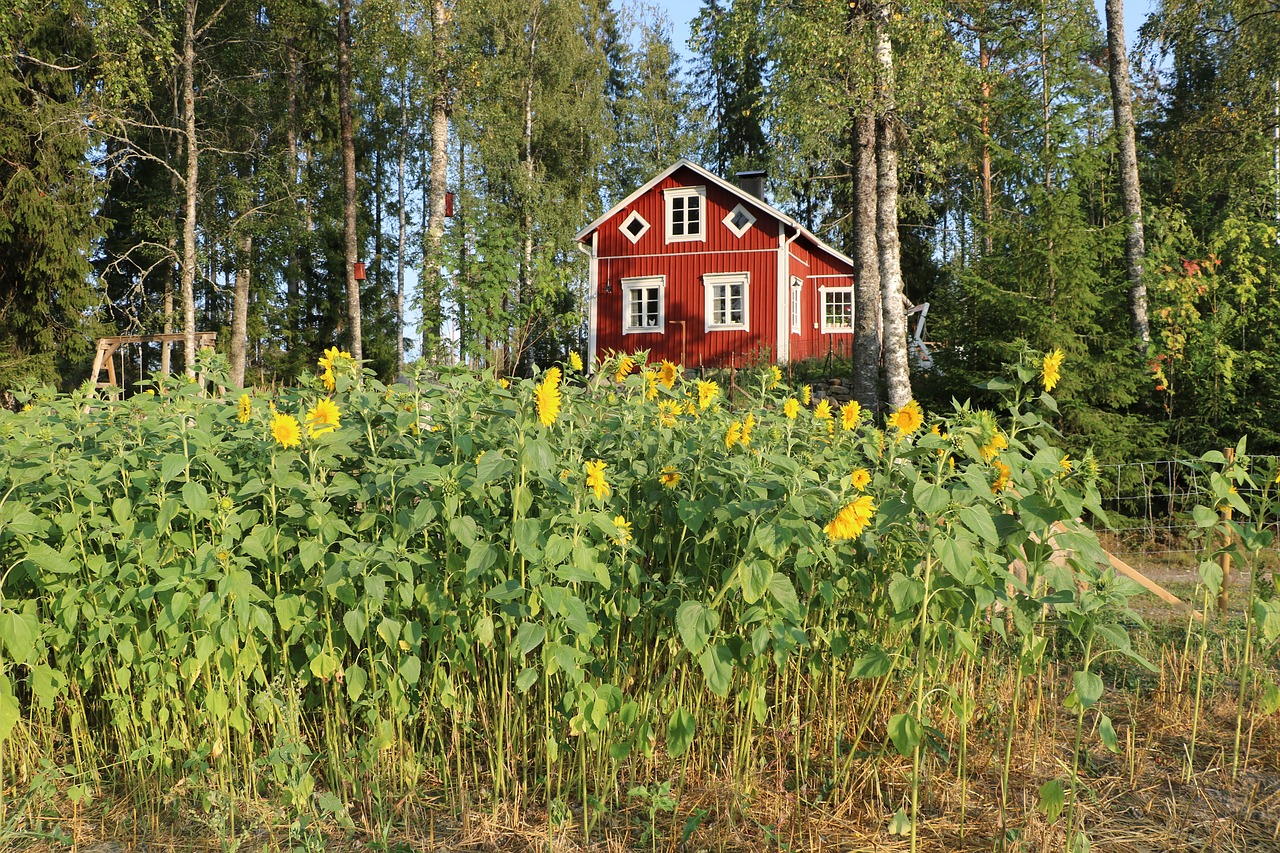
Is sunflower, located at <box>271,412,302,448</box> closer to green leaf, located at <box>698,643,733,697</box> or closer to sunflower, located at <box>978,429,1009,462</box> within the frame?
green leaf, located at <box>698,643,733,697</box>

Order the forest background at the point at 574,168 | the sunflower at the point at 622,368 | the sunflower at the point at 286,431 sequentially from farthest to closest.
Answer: the forest background at the point at 574,168
the sunflower at the point at 622,368
the sunflower at the point at 286,431

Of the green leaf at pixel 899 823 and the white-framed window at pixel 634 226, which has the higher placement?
the white-framed window at pixel 634 226

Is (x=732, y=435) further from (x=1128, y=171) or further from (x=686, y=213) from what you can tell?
(x=686, y=213)

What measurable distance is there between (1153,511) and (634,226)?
1496 cm

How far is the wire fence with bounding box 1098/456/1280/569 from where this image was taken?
276 inches

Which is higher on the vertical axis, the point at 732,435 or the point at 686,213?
the point at 686,213

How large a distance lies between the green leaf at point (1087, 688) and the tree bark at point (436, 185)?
1008 cm

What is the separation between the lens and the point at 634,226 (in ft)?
70.9

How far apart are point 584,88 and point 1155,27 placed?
15.2 metres

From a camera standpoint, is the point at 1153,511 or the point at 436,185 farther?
the point at 436,185

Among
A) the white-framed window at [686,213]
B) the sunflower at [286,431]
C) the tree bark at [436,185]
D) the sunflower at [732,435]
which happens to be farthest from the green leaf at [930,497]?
the white-framed window at [686,213]

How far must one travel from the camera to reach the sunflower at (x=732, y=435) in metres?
2.61

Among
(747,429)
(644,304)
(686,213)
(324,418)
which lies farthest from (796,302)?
(324,418)

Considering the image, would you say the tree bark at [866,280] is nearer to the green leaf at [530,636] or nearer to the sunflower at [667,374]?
the sunflower at [667,374]
